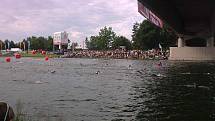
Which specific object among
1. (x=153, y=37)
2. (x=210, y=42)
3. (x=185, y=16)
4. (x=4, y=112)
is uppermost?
(x=185, y=16)

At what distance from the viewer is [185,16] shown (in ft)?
212

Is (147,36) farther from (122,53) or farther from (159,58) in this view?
(159,58)

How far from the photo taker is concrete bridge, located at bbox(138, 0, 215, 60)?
46219 millimetres

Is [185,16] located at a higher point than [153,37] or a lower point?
higher

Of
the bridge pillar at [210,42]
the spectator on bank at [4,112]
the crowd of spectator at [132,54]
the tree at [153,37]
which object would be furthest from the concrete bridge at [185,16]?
the tree at [153,37]

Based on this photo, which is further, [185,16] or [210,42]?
[210,42]

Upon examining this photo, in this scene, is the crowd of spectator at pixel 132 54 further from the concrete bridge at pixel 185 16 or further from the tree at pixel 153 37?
the tree at pixel 153 37

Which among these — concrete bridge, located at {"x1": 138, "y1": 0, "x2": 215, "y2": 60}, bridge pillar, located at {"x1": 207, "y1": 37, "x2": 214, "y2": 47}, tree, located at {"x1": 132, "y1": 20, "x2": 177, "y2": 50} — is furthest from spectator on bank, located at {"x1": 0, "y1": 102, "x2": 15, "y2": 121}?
tree, located at {"x1": 132, "y1": 20, "x2": 177, "y2": 50}

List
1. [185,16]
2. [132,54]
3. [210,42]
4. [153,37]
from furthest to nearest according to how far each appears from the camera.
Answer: [153,37] < [132,54] < [210,42] < [185,16]

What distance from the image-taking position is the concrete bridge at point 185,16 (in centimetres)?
4622

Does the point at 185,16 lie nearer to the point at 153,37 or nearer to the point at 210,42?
the point at 210,42

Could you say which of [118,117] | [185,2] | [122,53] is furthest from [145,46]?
[118,117]

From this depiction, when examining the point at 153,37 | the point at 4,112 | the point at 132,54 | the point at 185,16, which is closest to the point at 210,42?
the point at 132,54

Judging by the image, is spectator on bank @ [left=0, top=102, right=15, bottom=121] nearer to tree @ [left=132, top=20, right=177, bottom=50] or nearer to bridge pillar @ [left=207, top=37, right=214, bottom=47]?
bridge pillar @ [left=207, top=37, right=214, bottom=47]
